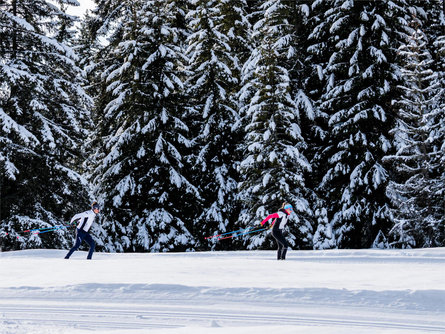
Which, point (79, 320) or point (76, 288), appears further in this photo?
point (76, 288)

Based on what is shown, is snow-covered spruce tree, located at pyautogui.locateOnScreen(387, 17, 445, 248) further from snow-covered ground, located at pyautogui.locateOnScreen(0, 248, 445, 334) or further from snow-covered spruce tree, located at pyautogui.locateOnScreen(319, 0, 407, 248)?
snow-covered ground, located at pyautogui.locateOnScreen(0, 248, 445, 334)

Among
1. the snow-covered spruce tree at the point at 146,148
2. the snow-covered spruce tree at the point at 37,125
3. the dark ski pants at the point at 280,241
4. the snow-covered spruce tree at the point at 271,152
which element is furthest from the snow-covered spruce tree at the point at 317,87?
the snow-covered spruce tree at the point at 37,125

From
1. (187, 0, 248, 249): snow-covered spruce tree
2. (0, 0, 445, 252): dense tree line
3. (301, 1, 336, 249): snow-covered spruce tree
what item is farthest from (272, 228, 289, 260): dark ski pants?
(187, 0, 248, 249): snow-covered spruce tree

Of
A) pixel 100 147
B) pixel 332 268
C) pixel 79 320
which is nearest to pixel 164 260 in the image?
pixel 332 268

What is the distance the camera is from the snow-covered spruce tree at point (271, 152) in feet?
74.8

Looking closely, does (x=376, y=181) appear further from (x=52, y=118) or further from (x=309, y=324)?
(x=309, y=324)

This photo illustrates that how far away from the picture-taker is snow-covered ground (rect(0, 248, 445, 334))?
8.26m

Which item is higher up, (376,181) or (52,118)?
(52,118)

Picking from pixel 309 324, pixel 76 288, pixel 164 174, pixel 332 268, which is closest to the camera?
pixel 309 324

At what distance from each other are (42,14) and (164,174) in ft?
27.7

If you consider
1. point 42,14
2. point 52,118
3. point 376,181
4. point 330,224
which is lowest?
point 330,224

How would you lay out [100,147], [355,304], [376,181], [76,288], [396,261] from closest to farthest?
[355,304], [76,288], [396,261], [376,181], [100,147]

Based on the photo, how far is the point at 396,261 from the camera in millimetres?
15852

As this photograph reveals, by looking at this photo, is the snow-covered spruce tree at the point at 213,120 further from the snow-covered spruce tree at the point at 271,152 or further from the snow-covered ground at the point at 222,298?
the snow-covered ground at the point at 222,298
